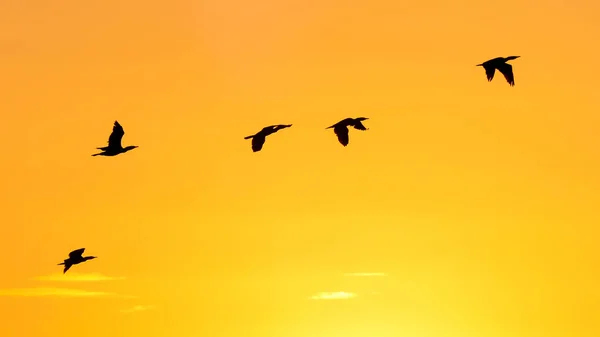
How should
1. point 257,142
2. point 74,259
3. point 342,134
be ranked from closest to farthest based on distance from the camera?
point 257,142 → point 342,134 → point 74,259

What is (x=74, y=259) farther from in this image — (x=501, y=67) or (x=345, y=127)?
(x=501, y=67)

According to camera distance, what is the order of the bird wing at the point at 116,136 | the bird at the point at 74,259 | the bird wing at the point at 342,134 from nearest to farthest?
the bird wing at the point at 116,136, the bird wing at the point at 342,134, the bird at the point at 74,259

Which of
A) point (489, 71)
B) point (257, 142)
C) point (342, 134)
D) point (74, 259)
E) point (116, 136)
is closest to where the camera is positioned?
point (489, 71)

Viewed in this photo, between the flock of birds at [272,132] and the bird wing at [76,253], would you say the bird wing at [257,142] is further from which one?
the bird wing at [76,253]

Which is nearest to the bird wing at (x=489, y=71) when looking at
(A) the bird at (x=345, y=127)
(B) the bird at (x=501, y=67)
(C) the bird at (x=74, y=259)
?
(B) the bird at (x=501, y=67)

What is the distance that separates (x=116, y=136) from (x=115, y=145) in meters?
0.73

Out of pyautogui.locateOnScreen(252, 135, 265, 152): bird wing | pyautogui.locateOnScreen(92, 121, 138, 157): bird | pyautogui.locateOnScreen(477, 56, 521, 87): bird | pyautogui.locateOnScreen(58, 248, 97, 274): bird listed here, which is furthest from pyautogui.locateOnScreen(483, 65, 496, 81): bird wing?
pyautogui.locateOnScreen(58, 248, 97, 274): bird

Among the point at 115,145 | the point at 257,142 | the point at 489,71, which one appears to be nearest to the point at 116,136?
the point at 115,145

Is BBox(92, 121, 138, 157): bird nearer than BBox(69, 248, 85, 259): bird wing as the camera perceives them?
Yes

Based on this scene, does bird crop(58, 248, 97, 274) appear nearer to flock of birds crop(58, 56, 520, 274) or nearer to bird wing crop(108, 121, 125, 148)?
flock of birds crop(58, 56, 520, 274)

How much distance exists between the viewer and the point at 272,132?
286ft

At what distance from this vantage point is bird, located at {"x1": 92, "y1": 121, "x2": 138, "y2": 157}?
282 feet

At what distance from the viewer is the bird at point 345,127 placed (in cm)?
8719

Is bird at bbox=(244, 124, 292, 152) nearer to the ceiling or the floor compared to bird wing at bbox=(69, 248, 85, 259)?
nearer to the ceiling
